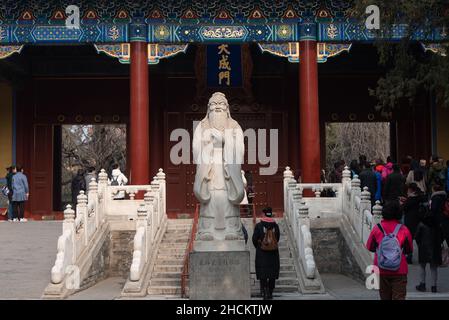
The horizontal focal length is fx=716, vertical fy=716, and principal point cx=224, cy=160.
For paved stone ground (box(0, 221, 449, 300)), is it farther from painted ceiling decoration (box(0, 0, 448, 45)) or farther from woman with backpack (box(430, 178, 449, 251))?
painted ceiling decoration (box(0, 0, 448, 45))

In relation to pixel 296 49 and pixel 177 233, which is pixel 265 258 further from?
pixel 296 49

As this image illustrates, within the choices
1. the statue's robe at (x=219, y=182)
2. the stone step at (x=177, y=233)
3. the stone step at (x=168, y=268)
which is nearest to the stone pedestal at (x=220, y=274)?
the statue's robe at (x=219, y=182)

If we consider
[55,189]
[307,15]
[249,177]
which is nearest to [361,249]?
[249,177]

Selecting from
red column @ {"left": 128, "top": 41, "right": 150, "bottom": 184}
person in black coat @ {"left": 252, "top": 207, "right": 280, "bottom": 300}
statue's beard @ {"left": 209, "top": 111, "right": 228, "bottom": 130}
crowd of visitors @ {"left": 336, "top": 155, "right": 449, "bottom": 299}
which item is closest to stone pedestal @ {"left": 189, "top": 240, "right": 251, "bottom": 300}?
person in black coat @ {"left": 252, "top": 207, "right": 280, "bottom": 300}

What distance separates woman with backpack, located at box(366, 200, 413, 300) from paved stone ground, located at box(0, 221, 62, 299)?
5.62m

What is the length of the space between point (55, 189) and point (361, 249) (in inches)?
432

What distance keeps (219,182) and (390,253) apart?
3352 millimetres

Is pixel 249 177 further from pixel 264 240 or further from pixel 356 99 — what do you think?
pixel 264 240

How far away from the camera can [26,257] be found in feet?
44.2

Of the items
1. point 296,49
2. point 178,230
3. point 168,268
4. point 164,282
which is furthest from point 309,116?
point 164,282

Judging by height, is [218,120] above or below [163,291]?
above

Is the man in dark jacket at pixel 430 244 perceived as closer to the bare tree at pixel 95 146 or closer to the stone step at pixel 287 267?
the stone step at pixel 287 267

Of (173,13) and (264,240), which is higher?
(173,13)

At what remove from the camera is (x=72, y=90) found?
2075 centimetres
